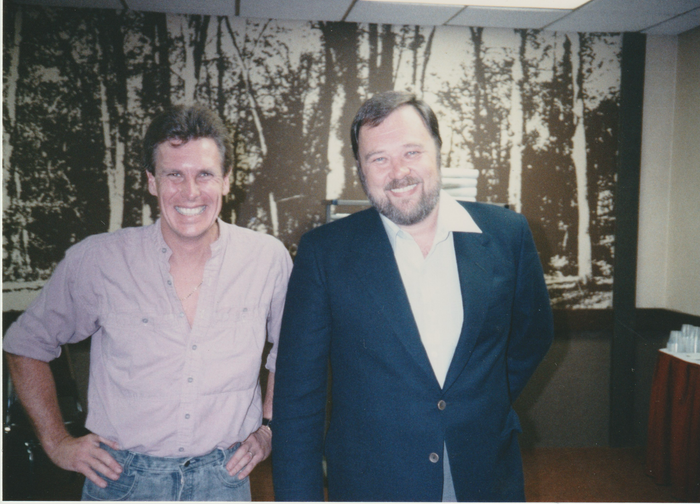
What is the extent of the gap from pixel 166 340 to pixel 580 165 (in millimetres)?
3558

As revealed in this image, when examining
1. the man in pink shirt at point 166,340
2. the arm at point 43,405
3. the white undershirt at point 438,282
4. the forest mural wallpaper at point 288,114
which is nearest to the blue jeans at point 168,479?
the man in pink shirt at point 166,340

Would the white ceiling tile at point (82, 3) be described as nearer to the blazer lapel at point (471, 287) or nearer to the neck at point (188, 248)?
the neck at point (188, 248)

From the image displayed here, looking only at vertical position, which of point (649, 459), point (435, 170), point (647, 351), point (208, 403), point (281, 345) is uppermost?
point (435, 170)

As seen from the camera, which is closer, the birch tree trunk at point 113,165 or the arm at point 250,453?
the arm at point 250,453

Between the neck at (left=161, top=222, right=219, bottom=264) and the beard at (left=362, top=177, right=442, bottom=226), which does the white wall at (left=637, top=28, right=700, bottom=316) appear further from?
the neck at (left=161, top=222, right=219, bottom=264)

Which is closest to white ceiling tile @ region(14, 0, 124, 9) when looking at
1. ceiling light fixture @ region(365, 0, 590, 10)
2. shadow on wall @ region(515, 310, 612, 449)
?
ceiling light fixture @ region(365, 0, 590, 10)

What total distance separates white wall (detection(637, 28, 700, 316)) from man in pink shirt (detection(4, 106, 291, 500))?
357cm

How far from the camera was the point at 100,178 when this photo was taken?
3.61m

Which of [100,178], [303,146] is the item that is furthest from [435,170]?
[100,178]

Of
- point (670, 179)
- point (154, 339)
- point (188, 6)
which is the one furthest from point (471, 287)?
point (670, 179)

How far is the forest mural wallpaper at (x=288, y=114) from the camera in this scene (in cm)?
353

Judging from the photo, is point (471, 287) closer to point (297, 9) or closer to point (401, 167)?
point (401, 167)

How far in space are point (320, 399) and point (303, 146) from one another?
2691mm

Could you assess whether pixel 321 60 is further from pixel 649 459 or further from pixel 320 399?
pixel 649 459
